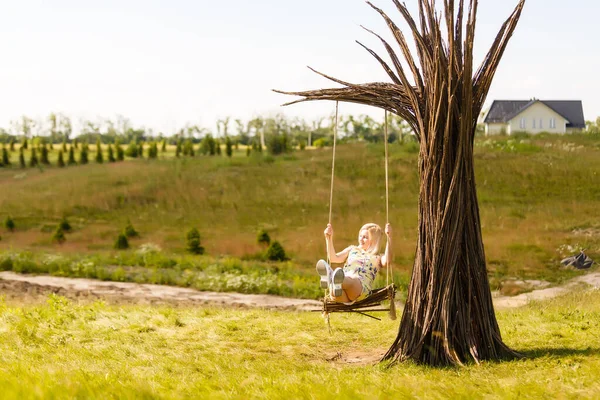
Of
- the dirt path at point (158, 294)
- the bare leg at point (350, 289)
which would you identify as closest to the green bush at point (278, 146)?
the dirt path at point (158, 294)

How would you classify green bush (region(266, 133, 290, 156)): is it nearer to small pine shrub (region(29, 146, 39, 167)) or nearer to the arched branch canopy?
small pine shrub (region(29, 146, 39, 167))

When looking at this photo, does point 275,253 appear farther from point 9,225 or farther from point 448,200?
point 448,200

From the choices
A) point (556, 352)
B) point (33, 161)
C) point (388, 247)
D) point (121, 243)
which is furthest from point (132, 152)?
point (556, 352)

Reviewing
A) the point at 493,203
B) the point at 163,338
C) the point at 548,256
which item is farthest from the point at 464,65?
the point at 493,203

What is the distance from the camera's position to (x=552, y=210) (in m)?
22.3

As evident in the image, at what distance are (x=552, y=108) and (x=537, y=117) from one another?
3.27 ft

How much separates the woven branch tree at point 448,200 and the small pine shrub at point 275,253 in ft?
36.8

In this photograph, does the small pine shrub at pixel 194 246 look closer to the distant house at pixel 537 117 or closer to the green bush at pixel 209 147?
the green bush at pixel 209 147

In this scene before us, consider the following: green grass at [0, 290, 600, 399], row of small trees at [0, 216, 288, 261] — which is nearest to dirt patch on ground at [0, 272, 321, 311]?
green grass at [0, 290, 600, 399]

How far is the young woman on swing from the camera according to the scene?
7332mm

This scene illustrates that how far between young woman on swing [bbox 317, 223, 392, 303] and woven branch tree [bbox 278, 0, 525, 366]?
67 cm

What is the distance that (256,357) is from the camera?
7781mm

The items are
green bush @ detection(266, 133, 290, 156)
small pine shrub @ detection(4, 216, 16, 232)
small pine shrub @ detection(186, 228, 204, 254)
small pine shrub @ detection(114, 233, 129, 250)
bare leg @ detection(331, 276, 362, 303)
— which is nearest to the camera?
bare leg @ detection(331, 276, 362, 303)

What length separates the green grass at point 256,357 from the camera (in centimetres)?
535
